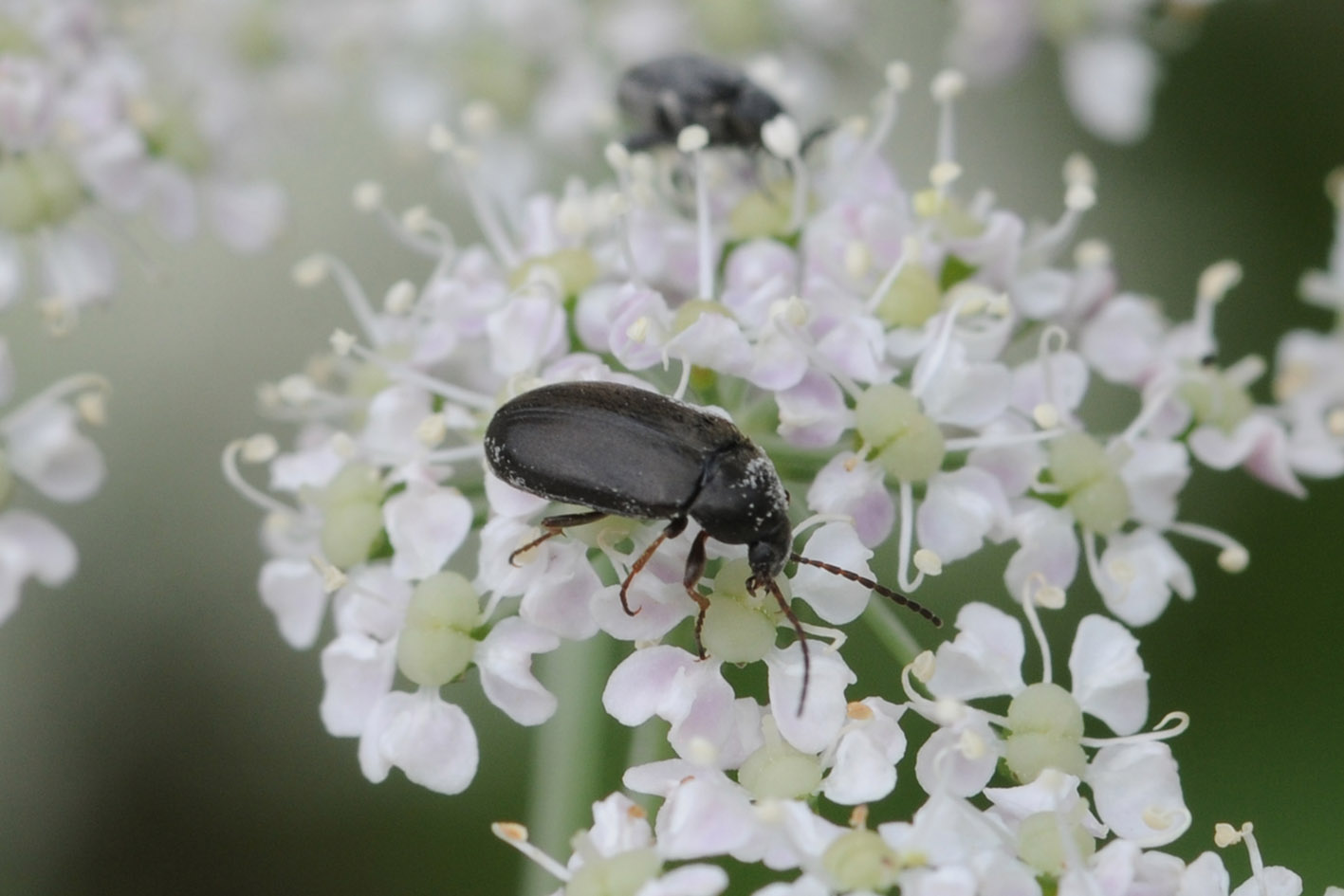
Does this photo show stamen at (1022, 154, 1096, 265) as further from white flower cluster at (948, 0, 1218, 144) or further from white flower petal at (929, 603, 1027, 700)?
white flower cluster at (948, 0, 1218, 144)

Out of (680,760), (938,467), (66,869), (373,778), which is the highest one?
(938,467)

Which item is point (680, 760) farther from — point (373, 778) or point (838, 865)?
point (373, 778)

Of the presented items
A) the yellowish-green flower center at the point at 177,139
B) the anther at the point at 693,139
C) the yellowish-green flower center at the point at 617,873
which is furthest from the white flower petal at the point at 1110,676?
the yellowish-green flower center at the point at 177,139

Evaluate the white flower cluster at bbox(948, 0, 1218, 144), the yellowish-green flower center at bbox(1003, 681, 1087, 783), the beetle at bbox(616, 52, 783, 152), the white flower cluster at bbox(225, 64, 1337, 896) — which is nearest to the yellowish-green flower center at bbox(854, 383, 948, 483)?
the white flower cluster at bbox(225, 64, 1337, 896)

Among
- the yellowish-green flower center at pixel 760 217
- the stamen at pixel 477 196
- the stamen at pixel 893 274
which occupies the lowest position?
the stamen at pixel 477 196

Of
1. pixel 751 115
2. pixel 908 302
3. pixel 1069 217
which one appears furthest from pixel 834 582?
pixel 751 115

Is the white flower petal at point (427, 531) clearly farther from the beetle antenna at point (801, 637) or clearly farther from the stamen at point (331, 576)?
the beetle antenna at point (801, 637)

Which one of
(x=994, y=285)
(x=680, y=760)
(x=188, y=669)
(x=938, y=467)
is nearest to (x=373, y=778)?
(x=680, y=760)
